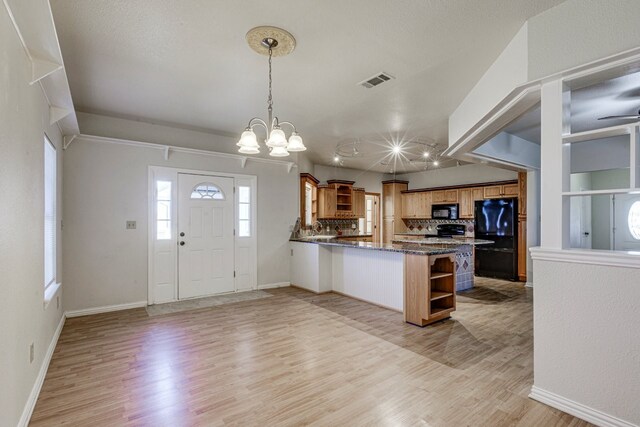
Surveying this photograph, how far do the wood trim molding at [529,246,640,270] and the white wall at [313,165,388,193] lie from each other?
251 inches

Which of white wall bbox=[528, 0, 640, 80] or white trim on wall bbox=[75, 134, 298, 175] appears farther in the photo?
white trim on wall bbox=[75, 134, 298, 175]

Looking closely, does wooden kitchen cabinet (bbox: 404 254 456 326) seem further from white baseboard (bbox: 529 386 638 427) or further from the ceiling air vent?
the ceiling air vent

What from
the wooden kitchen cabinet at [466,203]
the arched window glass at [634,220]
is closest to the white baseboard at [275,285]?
the wooden kitchen cabinet at [466,203]

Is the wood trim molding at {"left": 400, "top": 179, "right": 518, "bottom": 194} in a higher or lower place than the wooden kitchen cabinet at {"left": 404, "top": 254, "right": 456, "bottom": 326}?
higher

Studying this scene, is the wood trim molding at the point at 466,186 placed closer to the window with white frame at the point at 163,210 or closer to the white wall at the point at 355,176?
the white wall at the point at 355,176

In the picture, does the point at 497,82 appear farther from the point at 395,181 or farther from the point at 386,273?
the point at 395,181

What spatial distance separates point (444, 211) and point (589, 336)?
628 centimetres

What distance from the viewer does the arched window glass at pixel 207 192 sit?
16.8 feet

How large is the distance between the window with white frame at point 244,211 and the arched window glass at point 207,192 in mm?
356

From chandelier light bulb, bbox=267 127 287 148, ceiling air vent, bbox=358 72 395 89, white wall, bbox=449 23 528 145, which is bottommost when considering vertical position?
chandelier light bulb, bbox=267 127 287 148

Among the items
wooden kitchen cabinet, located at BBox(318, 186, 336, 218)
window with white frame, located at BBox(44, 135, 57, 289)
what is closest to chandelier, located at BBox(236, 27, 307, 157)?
window with white frame, located at BBox(44, 135, 57, 289)

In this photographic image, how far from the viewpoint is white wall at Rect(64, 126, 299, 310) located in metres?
4.18

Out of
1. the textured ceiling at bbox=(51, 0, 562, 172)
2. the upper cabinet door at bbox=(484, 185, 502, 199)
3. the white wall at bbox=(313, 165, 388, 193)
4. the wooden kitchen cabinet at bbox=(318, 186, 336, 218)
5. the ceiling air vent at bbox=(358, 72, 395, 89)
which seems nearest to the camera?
the textured ceiling at bbox=(51, 0, 562, 172)

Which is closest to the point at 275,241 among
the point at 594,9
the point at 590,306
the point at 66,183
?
the point at 66,183
